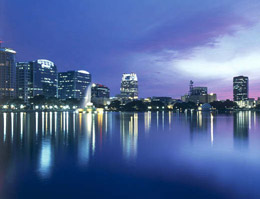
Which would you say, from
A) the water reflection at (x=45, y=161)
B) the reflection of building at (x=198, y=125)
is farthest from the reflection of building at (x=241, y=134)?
the water reflection at (x=45, y=161)

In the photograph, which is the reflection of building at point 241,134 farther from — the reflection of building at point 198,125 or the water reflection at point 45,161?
the water reflection at point 45,161

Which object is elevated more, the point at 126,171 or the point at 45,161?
the point at 45,161

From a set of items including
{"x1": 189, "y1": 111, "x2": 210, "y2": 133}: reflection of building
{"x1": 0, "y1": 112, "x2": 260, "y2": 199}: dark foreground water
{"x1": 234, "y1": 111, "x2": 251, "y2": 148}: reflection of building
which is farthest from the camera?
{"x1": 189, "y1": 111, "x2": 210, "y2": 133}: reflection of building

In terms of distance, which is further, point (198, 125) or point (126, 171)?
point (198, 125)

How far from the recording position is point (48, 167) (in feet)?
60.7

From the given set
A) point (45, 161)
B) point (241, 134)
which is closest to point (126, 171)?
point (45, 161)

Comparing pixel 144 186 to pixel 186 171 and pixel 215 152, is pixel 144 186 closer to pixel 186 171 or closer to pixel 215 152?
pixel 186 171

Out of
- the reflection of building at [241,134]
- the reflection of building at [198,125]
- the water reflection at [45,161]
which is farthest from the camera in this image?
the reflection of building at [198,125]

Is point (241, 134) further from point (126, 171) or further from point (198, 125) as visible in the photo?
point (126, 171)

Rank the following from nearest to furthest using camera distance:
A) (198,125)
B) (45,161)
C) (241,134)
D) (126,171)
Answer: (126,171)
(45,161)
(241,134)
(198,125)

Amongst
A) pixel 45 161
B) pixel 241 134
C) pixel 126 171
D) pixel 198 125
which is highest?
pixel 45 161

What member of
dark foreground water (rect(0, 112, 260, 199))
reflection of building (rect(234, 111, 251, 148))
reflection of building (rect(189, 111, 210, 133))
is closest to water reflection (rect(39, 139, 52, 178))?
dark foreground water (rect(0, 112, 260, 199))

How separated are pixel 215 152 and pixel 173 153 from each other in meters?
4.34

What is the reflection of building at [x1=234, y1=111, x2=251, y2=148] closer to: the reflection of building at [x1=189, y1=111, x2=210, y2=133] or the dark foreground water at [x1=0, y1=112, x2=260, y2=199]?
the dark foreground water at [x1=0, y1=112, x2=260, y2=199]
